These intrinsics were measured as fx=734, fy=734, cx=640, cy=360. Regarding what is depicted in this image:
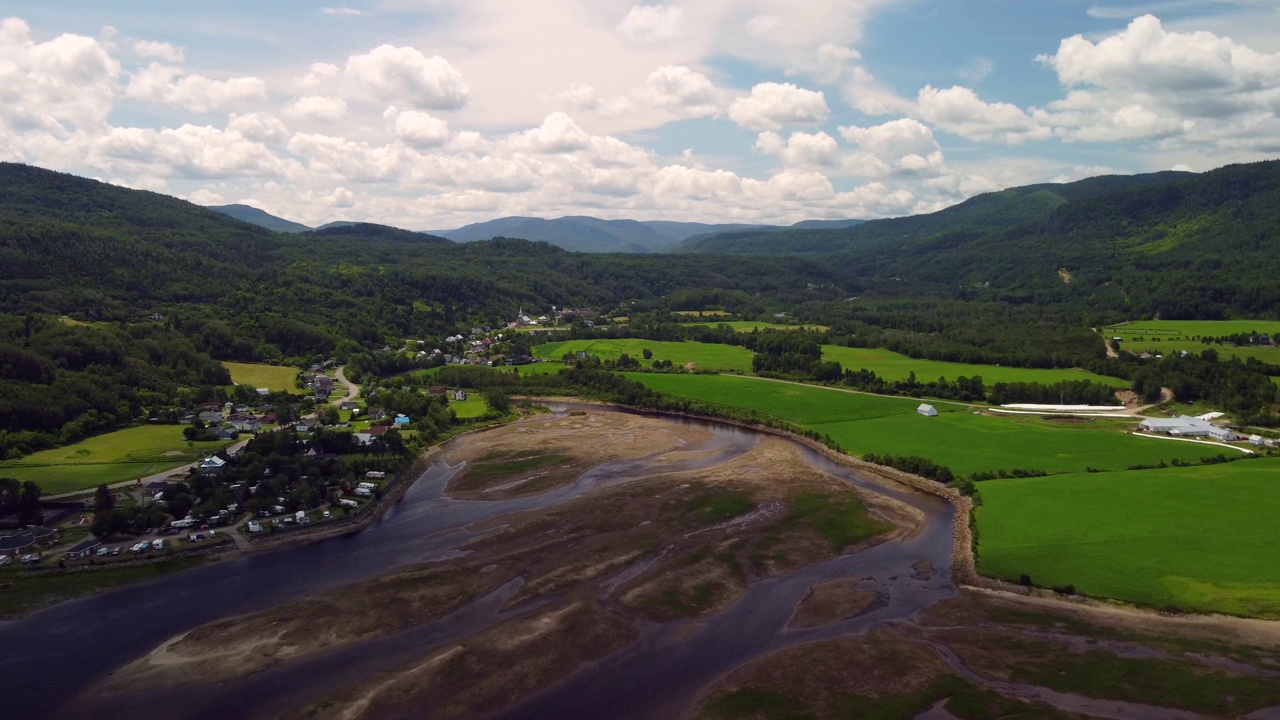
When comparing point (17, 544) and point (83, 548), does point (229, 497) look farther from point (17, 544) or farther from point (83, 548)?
point (17, 544)

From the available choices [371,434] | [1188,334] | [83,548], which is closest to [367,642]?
[83,548]

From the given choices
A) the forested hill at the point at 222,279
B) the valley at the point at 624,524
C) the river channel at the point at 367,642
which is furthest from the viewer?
the forested hill at the point at 222,279

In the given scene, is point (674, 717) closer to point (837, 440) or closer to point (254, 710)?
point (254, 710)

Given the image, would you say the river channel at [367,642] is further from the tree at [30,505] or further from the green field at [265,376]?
the green field at [265,376]

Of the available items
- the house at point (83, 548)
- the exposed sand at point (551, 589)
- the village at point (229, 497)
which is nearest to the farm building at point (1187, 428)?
the exposed sand at point (551, 589)

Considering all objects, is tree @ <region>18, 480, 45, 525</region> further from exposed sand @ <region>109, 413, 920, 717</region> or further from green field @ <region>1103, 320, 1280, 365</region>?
green field @ <region>1103, 320, 1280, 365</region>

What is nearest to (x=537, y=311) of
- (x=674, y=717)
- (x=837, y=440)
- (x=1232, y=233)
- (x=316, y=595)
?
(x=837, y=440)
